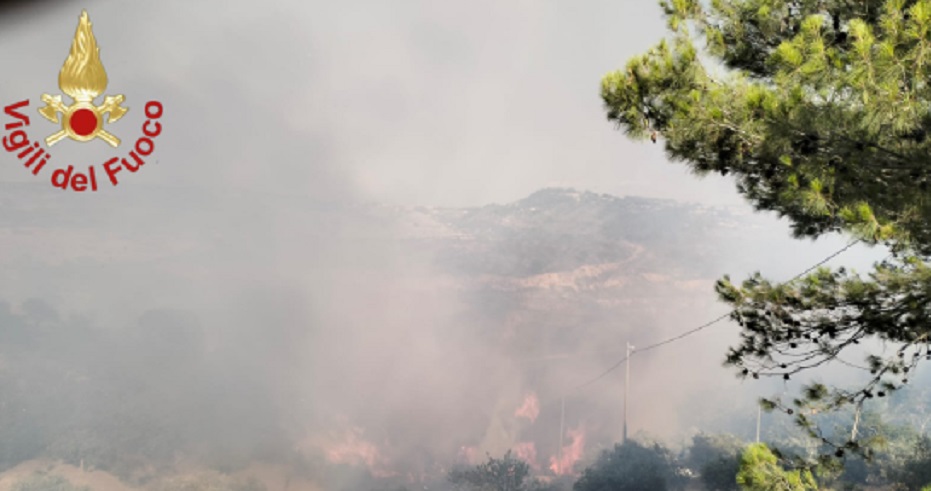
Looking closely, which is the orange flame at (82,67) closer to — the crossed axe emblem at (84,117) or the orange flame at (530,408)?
the crossed axe emblem at (84,117)

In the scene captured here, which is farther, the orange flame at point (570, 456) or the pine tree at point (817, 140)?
the orange flame at point (570, 456)

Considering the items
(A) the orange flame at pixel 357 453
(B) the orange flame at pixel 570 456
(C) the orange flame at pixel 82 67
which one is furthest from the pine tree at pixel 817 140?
(B) the orange flame at pixel 570 456

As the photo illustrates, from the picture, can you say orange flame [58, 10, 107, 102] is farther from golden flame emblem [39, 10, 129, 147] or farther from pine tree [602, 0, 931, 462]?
pine tree [602, 0, 931, 462]

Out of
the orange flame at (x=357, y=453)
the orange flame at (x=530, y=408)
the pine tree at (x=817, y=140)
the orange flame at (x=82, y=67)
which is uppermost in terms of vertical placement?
the orange flame at (x=82, y=67)

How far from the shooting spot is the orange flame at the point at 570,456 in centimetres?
2837

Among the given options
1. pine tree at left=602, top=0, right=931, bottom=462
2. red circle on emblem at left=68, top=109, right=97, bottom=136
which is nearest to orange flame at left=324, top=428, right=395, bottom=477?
red circle on emblem at left=68, top=109, right=97, bottom=136

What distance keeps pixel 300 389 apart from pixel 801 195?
33.1 meters

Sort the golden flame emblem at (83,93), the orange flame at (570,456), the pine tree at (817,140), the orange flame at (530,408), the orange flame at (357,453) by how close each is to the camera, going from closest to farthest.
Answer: the pine tree at (817,140)
the golden flame emblem at (83,93)
the orange flame at (357,453)
the orange flame at (570,456)
the orange flame at (530,408)

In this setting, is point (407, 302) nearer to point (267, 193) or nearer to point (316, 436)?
point (267, 193)

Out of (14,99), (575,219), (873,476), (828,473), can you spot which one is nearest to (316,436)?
(14,99)

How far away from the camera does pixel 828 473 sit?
15.4 feet

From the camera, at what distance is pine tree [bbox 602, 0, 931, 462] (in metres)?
3.68

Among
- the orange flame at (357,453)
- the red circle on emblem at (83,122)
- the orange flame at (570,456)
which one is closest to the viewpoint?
the red circle on emblem at (83,122)

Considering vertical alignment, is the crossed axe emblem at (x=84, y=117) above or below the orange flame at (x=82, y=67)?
below
